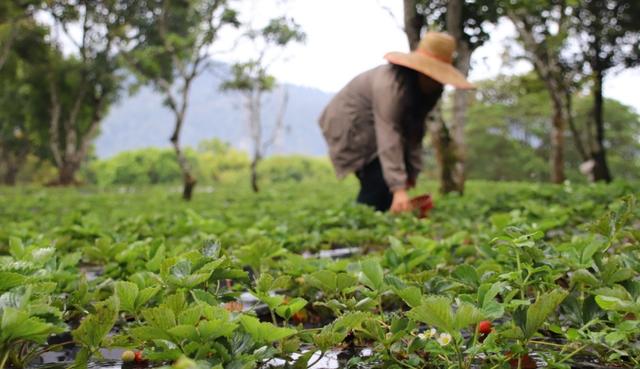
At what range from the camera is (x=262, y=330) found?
3.52 ft

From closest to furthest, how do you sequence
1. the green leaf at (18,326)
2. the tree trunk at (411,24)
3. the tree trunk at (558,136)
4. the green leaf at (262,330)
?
1. the green leaf at (18,326)
2. the green leaf at (262,330)
3. the tree trunk at (411,24)
4. the tree trunk at (558,136)

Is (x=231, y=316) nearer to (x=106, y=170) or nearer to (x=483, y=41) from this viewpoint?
(x=483, y=41)

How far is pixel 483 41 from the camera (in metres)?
8.41

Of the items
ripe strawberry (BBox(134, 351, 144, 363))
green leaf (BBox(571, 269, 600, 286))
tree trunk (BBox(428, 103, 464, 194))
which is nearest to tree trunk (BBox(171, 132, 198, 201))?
tree trunk (BBox(428, 103, 464, 194))

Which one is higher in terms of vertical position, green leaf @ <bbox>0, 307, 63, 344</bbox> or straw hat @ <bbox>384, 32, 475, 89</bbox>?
straw hat @ <bbox>384, 32, 475, 89</bbox>

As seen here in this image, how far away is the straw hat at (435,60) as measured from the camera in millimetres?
4617

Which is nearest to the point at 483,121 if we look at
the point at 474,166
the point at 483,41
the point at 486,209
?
the point at 474,166

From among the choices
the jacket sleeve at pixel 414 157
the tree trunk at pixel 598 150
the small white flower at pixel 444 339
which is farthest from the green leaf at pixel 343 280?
the tree trunk at pixel 598 150

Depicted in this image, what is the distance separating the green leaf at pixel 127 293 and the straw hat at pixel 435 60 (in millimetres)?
3613

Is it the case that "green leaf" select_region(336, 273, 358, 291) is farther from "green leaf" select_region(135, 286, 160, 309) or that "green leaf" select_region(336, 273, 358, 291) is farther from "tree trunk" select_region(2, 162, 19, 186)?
"tree trunk" select_region(2, 162, 19, 186)

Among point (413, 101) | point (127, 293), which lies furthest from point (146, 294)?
point (413, 101)

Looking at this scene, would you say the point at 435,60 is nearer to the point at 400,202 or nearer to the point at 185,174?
the point at 400,202

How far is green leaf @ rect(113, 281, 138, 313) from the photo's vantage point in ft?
4.26

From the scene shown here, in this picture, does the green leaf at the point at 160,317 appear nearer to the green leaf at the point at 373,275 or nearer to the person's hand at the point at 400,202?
the green leaf at the point at 373,275
